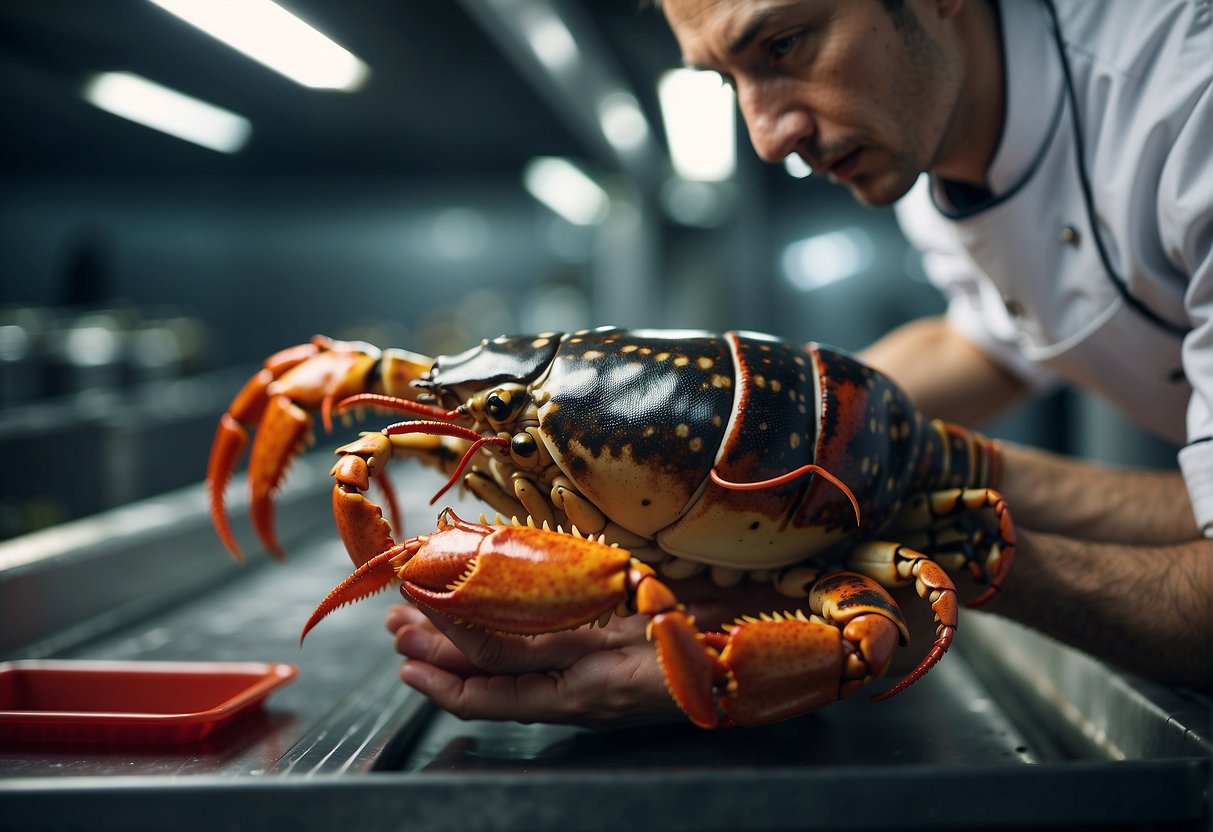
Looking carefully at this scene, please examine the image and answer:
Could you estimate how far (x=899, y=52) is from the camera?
3.10 ft

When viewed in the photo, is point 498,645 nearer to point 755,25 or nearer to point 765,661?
point 765,661

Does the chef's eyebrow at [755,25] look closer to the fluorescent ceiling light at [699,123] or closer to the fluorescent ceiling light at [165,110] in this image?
the fluorescent ceiling light at [699,123]

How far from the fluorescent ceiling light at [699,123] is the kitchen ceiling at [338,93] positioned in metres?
0.08

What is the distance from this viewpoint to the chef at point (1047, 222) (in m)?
0.76

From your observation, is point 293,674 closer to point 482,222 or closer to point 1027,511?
point 1027,511

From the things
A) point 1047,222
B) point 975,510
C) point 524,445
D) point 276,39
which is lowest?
point 975,510

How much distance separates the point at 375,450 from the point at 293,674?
0.28 metres

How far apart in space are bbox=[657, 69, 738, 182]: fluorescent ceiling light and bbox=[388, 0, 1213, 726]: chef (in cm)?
119

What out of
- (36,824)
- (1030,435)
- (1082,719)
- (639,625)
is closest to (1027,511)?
(1082,719)

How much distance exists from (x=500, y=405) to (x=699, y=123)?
273 cm

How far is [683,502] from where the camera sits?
67 centimetres

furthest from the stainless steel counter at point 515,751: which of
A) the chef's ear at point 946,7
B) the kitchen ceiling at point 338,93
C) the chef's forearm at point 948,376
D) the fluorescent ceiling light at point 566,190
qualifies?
the fluorescent ceiling light at point 566,190

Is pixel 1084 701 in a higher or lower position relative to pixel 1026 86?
lower

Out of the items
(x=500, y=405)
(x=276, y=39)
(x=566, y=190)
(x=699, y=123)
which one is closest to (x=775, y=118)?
(x=500, y=405)
